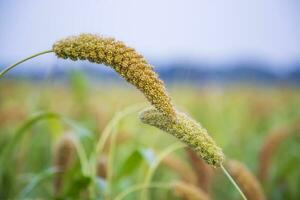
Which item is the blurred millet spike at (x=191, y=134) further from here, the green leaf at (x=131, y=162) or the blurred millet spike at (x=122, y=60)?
the green leaf at (x=131, y=162)

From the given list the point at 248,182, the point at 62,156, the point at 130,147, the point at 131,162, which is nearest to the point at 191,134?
the point at 248,182

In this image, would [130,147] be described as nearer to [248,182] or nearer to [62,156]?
[62,156]

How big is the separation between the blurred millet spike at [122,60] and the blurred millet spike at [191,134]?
0.05 metres

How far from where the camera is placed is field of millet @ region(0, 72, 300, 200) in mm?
2508

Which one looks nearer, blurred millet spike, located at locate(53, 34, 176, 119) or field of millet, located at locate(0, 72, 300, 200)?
blurred millet spike, located at locate(53, 34, 176, 119)

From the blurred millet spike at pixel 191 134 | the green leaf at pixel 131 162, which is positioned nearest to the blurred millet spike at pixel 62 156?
the green leaf at pixel 131 162

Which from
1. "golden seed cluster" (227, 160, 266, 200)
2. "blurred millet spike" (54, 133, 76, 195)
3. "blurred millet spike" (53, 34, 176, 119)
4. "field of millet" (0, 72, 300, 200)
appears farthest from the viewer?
"blurred millet spike" (54, 133, 76, 195)

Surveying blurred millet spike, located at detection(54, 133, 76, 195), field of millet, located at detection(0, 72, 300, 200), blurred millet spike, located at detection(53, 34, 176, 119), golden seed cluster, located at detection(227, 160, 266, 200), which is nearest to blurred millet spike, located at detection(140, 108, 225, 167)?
blurred millet spike, located at detection(53, 34, 176, 119)

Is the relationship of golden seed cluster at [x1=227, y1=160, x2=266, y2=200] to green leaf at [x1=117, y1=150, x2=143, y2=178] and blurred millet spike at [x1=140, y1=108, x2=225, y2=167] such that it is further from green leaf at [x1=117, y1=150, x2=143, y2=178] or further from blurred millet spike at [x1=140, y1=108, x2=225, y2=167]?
blurred millet spike at [x1=140, y1=108, x2=225, y2=167]

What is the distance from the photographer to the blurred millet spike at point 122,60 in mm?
1339

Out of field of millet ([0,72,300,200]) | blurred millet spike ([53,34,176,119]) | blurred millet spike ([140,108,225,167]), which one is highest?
blurred millet spike ([53,34,176,119])

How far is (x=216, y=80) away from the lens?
5789mm

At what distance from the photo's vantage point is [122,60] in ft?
4.42

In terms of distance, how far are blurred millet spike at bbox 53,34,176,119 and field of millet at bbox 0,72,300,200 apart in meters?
0.85
